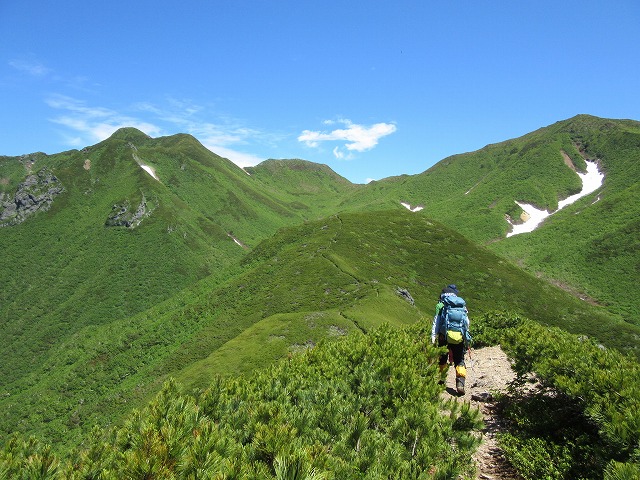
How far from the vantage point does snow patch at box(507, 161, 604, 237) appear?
5379 inches

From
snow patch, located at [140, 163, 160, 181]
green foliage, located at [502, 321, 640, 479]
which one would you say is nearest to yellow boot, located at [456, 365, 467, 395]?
green foliage, located at [502, 321, 640, 479]

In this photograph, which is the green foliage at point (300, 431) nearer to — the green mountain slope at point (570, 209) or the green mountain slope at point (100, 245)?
the green mountain slope at point (100, 245)

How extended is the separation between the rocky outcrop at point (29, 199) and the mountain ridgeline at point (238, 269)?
28.0 inches

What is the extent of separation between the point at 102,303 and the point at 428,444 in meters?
125

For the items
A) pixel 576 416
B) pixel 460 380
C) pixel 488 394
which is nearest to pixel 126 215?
pixel 488 394

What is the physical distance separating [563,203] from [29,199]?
9214 inches

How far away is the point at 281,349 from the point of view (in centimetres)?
3791

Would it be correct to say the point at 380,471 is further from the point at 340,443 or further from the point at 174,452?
the point at 174,452

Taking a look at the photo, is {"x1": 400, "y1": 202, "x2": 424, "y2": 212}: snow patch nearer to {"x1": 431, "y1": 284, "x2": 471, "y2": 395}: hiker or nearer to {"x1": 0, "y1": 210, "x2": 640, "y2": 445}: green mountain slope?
{"x1": 0, "y1": 210, "x2": 640, "y2": 445}: green mountain slope

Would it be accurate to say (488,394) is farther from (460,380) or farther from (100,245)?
(100,245)

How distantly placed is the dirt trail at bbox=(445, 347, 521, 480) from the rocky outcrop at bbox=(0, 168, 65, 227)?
18237 cm

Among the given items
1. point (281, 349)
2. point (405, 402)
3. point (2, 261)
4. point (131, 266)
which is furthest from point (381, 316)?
point (2, 261)

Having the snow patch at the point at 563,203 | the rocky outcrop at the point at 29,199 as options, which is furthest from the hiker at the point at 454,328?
the rocky outcrop at the point at 29,199

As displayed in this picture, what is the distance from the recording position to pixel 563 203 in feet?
488
